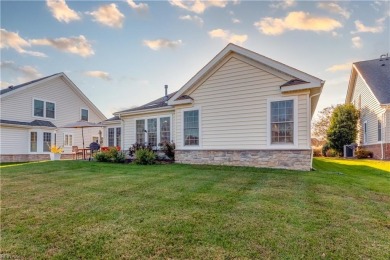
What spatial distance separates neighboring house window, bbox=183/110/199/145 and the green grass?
16.4 ft

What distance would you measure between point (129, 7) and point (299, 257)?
11.6 metres

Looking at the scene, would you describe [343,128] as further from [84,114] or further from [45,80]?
[45,80]

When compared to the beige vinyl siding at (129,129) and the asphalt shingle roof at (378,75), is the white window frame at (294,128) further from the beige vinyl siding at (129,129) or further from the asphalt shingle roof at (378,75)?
the asphalt shingle roof at (378,75)

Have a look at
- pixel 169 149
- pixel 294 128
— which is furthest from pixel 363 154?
pixel 169 149

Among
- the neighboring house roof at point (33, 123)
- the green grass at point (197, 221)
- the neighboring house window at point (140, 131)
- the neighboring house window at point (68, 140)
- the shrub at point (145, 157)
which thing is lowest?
the green grass at point (197, 221)

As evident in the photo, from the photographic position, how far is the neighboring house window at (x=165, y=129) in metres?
13.2

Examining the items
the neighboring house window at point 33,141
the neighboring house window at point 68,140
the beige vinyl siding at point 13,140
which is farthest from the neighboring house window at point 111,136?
the neighboring house window at point 68,140

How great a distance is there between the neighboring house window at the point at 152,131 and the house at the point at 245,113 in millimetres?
1858

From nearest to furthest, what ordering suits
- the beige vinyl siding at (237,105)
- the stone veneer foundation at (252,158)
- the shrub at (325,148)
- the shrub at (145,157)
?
the stone veneer foundation at (252,158), the beige vinyl siding at (237,105), the shrub at (145,157), the shrub at (325,148)

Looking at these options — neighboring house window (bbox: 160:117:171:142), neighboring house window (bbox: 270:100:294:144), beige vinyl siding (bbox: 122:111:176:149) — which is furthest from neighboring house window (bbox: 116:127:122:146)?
neighboring house window (bbox: 270:100:294:144)

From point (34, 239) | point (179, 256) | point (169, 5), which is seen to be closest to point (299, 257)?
point (179, 256)

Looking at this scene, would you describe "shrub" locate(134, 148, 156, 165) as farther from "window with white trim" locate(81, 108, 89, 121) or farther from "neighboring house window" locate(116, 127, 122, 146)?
"window with white trim" locate(81, 108, 89, 121)

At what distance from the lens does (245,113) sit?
10.1m

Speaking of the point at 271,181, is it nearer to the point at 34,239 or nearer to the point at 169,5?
the point at 34,239
